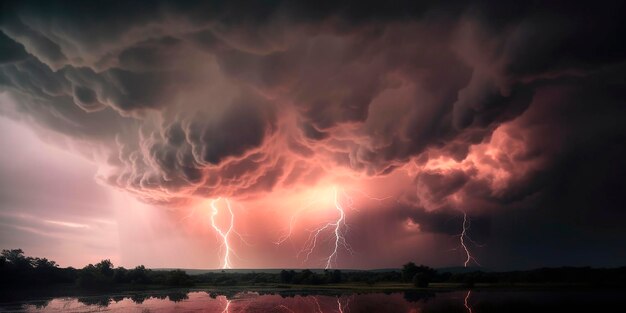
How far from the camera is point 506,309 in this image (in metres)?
43.6

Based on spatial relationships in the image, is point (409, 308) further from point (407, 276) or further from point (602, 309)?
point (407, 276)

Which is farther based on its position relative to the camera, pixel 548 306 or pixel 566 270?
pixel 566 270

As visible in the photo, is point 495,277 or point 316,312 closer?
point 316,312

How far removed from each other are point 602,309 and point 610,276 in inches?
2453

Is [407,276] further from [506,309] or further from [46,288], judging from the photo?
[46,288]

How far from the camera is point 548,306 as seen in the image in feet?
150

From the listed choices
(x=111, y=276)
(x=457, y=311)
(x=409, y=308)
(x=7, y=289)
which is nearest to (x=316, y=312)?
(x=409, y=308)

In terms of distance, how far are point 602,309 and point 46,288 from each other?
11058 centimetres

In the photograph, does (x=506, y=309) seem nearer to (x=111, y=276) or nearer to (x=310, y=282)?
(x=310, y=282)

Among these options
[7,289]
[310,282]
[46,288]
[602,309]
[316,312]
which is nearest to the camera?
[602,309]

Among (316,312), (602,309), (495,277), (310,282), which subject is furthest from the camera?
(310,282)

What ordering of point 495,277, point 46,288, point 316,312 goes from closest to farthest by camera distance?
point 316,312, point 46,288, point 495,277

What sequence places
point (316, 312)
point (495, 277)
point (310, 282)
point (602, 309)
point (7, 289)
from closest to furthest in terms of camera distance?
point (602, 309)
point (316, 312)
point (7, 289)
point (495, 277)
point (310, 282)

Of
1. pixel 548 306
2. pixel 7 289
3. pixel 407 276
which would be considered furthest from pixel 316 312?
pixel 7 289
